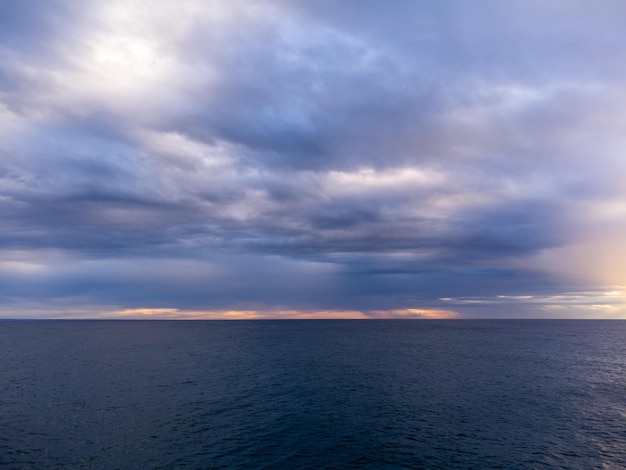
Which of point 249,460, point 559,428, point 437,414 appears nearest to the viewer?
point 249,460

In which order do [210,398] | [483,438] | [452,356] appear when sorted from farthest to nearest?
[452,356] → [210,398] → [483,438]

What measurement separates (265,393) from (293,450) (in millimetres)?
31080

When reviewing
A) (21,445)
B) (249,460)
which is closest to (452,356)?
(249,460)

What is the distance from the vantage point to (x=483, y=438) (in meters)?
54.2

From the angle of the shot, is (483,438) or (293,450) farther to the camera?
(483,438)

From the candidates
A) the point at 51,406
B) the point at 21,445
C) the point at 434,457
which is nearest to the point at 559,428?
the point at 434,457

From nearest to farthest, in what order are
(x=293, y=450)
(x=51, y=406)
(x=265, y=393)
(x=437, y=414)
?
(x=293, y=450)
(x=437, y=414)
(x=51, y=406)
(x=265, y=393)

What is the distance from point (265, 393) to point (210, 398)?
10.6 metres

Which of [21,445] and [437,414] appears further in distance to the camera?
[437,414]

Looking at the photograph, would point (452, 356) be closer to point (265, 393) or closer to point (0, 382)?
point (265, 393)

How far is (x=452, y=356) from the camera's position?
141875 millimetres

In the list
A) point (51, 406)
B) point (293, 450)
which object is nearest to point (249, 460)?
point (293, 450)

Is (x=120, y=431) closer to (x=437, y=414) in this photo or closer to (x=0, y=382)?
(x=437, y=414)

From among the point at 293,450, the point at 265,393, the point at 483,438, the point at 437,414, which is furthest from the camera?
the point at 265,393
